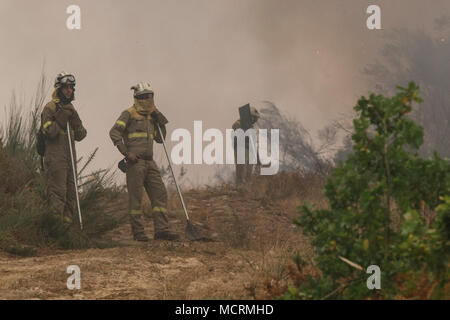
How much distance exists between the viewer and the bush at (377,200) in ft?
12.6

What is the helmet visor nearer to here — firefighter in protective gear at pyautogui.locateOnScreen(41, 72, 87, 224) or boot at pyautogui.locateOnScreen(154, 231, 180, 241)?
firefighter in protective gear at pyautogui.locateOnScreen(41, 72, 87, 224)

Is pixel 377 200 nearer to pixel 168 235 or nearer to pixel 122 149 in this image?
pixel 168 235

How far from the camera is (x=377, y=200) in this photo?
386 centimetres

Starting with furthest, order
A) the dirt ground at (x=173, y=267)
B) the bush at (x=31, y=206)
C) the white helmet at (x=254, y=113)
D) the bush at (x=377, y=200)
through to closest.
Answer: the white helmet at (x=254, y=113), the bush at (x=31, y=206), the dirt ground at (x=173, y=267), the bush at (x=377, y=200)

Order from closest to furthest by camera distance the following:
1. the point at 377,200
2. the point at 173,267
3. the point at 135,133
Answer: the point at 377,200, the point at 173,267, the point at 135,133

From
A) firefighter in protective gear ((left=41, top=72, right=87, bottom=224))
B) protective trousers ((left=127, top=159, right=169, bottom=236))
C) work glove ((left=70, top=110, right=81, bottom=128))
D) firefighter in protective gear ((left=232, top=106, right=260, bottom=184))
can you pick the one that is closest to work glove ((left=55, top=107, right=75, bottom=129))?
firefighter in protective gear ((left=41, top=72, right=87, bottom=224))

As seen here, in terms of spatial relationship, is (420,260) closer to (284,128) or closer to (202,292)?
(202,292)

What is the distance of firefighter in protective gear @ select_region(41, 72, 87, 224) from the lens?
9.88 m

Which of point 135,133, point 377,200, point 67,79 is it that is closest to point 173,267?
point 135,133

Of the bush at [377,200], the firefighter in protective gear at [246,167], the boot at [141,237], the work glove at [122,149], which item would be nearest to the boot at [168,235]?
the boot at [141,237]

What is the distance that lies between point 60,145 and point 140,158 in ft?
4.22

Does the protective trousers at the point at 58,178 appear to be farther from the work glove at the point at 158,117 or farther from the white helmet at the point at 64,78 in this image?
the work glove at the point at 158,117

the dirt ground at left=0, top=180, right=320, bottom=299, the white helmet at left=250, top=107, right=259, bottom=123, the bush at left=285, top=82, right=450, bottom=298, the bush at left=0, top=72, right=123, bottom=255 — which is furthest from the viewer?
the white helmet at left=250, top=107, right=259, bottom=123
